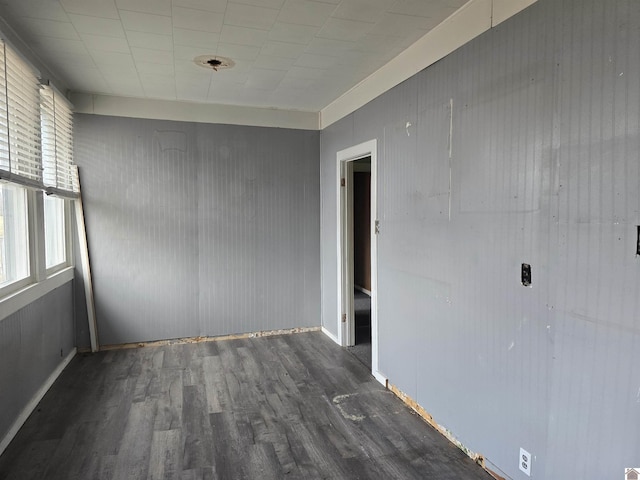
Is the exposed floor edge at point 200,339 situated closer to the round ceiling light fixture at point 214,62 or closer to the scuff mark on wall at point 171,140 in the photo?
the scuff mark on wall at point 171,140

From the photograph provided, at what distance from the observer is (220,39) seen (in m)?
2.75

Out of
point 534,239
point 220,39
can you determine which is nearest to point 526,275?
point 534,239

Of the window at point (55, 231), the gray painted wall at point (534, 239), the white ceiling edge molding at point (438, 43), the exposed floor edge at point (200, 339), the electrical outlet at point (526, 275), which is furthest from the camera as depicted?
the exposed floor edge at point (200, 339)

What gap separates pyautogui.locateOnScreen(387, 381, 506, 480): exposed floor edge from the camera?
7.42 feet

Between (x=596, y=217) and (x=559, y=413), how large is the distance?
0.87 m

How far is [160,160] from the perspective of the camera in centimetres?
429

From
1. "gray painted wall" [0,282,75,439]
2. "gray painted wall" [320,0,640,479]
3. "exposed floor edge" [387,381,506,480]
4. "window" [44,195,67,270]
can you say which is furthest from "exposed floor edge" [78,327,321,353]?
"gray painted wall" [320,0,640,479]

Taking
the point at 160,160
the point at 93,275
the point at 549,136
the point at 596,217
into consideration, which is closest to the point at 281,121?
the point at 160,160

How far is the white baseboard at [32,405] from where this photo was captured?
8.04 ft

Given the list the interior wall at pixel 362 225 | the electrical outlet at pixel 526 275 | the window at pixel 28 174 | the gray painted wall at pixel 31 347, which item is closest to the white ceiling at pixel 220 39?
the window at pixel 28 174

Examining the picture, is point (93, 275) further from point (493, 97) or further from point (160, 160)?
point (493, 97)

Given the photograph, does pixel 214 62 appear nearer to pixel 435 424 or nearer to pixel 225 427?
pixel 225 427

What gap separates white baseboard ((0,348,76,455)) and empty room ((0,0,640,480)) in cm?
3

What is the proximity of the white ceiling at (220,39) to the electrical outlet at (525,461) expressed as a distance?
2.40 m
